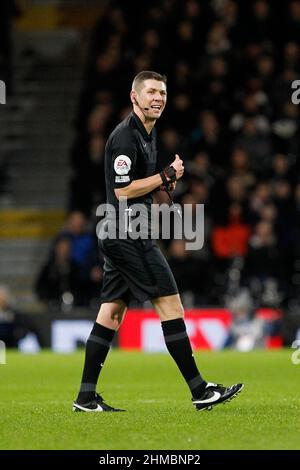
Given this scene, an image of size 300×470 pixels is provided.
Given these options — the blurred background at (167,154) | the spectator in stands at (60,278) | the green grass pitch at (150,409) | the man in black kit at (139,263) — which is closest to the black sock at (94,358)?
the man in black kit at (139,263)

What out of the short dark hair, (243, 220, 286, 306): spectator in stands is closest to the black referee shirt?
the short dark hair

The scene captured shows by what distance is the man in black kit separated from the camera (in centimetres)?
786

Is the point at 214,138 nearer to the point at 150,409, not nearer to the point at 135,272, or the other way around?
the point at 150,409

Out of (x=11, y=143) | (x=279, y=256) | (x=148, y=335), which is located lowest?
(x=148, y=335)

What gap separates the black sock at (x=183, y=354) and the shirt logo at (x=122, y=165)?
104 centimetres

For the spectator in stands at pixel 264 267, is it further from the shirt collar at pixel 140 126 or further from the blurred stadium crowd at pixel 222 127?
the shirt collar at pixel 140 126

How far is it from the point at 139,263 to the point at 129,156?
28.1 inches

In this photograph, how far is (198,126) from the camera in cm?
1906

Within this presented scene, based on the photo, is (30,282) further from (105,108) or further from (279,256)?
(279,256)

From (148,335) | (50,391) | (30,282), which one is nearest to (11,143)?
(30,282)

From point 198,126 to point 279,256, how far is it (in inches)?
132

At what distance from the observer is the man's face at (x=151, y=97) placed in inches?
315

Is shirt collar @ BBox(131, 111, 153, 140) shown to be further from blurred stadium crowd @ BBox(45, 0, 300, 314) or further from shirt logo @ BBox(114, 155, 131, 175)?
blurred stadium crowd @ BBox(45, 0, 300, 314)
